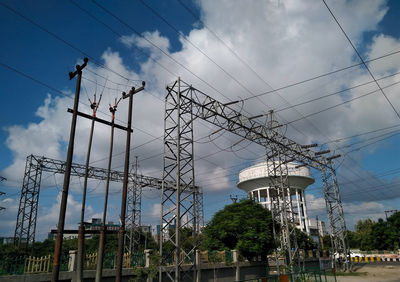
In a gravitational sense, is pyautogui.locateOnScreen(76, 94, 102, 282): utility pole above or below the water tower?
below

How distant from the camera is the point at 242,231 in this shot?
22.3 meters

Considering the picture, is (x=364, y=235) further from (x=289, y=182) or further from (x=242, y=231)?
(x=242, y=231)

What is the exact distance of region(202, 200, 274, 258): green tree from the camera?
2148cm

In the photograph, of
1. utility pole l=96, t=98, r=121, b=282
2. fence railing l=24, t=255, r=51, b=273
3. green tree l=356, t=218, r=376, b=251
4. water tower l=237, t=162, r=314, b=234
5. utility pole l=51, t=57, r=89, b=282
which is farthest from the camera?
green tree l=356, t=218, r=376, b=251

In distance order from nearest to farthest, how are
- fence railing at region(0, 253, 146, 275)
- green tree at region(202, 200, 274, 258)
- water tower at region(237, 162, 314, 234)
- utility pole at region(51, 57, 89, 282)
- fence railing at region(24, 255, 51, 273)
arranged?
utility pole at region(51, 57, 89, 282)
fence railing at region(0, 253, 146, 275)
fence railing at region(24, 255, 51, 273)
green tree at region(202, 200, 274, 258)
water tower at region(237, 162, 314, 234)

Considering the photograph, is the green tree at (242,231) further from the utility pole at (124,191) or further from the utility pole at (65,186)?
the utility pole at (65,186)

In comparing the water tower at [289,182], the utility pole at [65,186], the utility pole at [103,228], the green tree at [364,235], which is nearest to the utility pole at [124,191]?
the utility pole at [103,228]

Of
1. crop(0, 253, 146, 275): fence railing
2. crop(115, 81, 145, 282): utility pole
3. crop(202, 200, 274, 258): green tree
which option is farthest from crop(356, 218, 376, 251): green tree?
crop(115, 81, 145, 282): utility pole

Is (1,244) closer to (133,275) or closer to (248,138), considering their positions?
(133,275)

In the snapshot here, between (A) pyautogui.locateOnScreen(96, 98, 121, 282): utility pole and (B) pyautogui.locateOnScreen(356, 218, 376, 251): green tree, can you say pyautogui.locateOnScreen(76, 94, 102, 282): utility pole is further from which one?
(B) pyautogui.locateOnScreen(356, 218, 376, 251): green tree

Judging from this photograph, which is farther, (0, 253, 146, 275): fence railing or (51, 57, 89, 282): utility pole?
(0, 253, 146, 275): fence railing

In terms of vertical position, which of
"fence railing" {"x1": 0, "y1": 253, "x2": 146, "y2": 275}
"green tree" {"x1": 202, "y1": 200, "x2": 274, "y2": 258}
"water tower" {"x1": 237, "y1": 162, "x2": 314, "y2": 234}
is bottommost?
"fence railing" {"x1": 0, "y1": 253, "x2": 146, "y2": 275}

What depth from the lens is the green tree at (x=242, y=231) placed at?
2148cm

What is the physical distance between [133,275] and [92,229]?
6396mm
